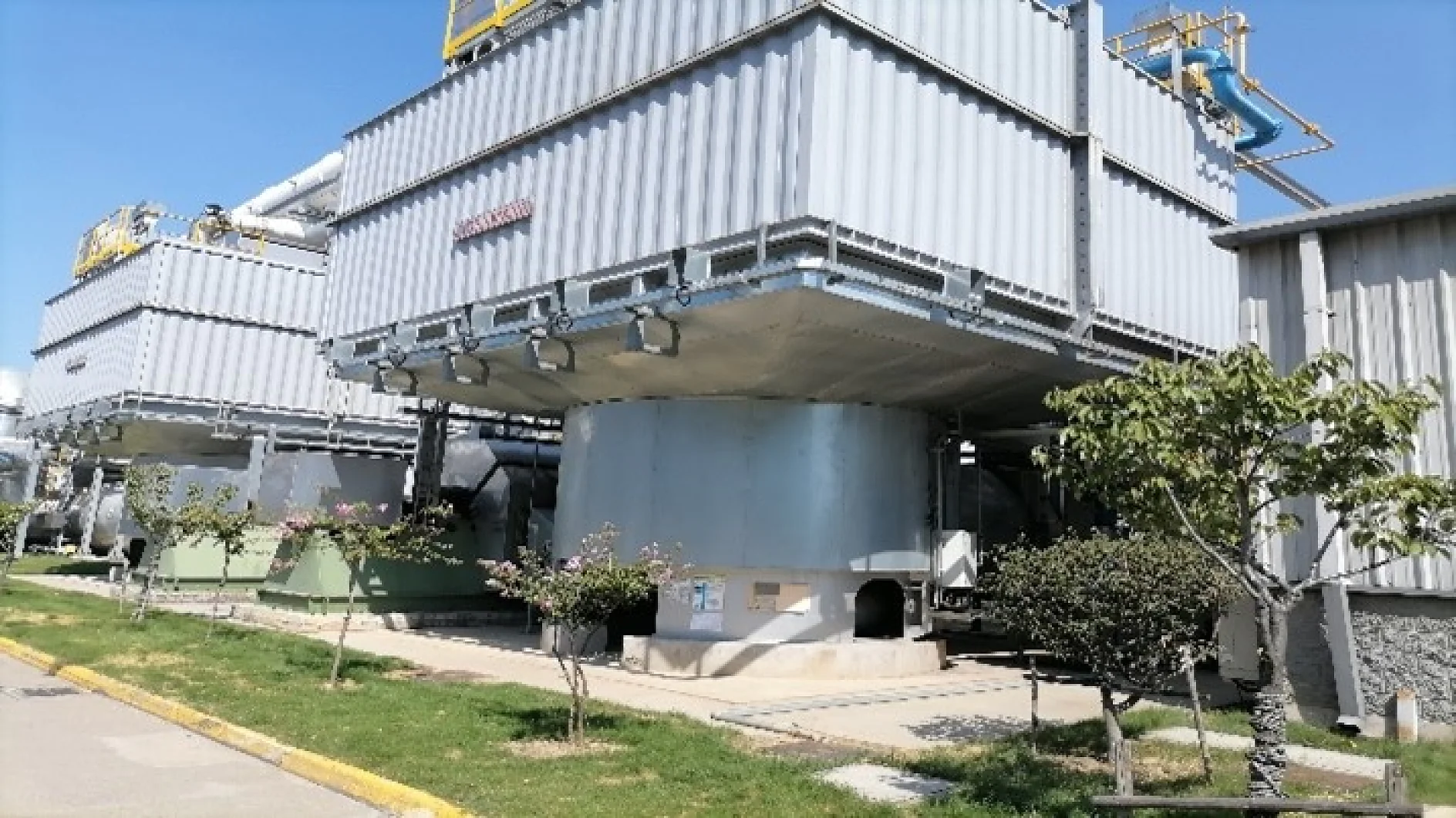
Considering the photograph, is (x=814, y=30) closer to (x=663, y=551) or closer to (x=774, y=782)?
(x=663, y=551)

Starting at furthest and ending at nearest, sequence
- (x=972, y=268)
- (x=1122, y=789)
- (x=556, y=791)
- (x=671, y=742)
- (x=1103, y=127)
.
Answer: (x=1103, y=127) → (x=972, y=268) → (x=671, y=742) → (x=556, y=791) → (x=1122, y=789)

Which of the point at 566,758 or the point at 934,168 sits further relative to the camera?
the point at 934,168

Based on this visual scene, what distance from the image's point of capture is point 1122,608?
24.8 feet

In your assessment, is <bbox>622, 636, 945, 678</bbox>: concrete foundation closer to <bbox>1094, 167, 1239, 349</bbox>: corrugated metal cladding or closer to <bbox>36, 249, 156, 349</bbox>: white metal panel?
<bbox>1094, 167, 1239, 349</bbox>: corrugated metal cladding

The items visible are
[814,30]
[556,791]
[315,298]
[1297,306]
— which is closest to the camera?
[556,791]

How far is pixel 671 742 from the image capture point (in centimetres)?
977

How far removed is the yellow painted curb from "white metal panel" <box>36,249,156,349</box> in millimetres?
25222

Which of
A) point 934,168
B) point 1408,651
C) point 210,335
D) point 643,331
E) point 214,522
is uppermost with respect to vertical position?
point 210,335

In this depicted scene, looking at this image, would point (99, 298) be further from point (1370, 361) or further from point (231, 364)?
point (1370, 361)

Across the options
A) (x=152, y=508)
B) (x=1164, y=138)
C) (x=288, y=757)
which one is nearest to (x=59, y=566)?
(x=152, y=508)

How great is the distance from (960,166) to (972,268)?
6.34 ft

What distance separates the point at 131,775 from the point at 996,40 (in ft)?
51.9

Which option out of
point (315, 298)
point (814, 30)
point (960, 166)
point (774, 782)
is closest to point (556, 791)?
point (774, 782)

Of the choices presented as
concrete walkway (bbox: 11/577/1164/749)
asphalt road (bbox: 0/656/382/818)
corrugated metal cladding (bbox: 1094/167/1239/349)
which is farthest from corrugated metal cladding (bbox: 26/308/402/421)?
corrugated metal cladding (bbox: 1094/167/1239/349)
